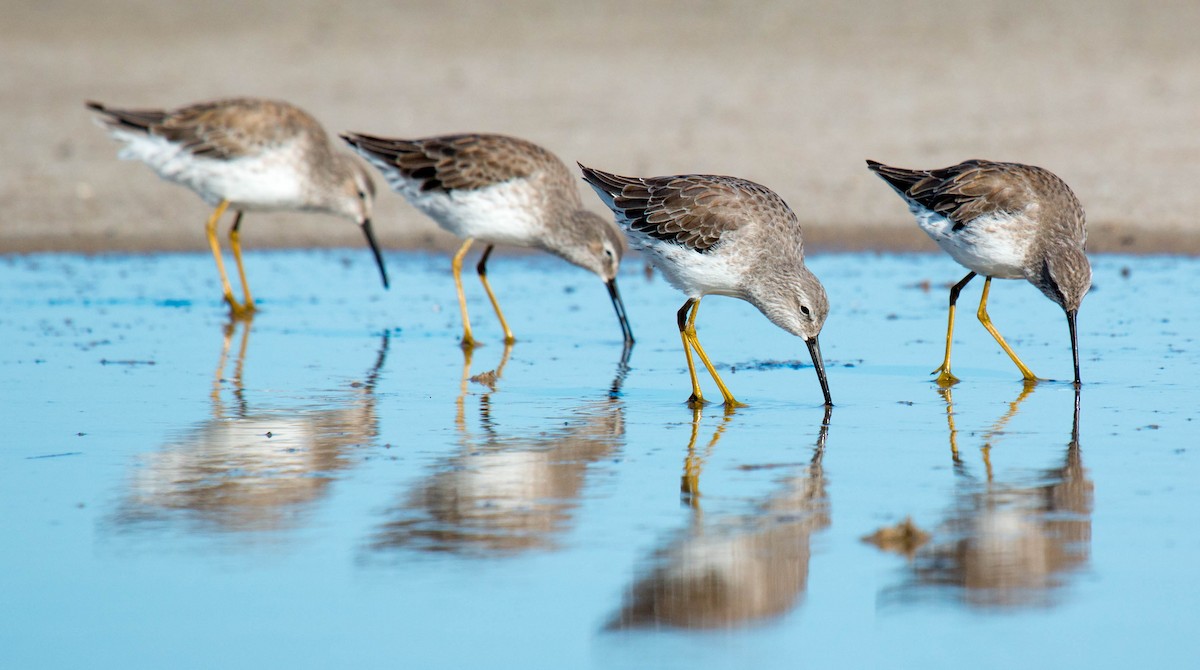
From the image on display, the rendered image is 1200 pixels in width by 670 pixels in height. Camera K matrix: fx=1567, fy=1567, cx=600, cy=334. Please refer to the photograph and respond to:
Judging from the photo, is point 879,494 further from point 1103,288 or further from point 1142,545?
point 1103,288

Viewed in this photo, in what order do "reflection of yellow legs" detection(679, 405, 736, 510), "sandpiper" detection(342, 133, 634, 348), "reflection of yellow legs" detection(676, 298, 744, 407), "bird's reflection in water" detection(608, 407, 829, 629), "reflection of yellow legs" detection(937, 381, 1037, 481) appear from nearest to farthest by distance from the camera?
"bird's reflection in water" detection(608, 407, 829, 629), "reflection of yellow legs" detection(679, 405, 736, 510), "reflection of yellow legs" detection(937, 381, 1037, 481), "reflection of yellow legs" detection(676, 298, 744, 407), "sandpiper" detection(342, 133, 634, 348)

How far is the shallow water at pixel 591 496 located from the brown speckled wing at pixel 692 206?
0.94 meters

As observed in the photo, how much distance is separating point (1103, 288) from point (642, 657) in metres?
8.72

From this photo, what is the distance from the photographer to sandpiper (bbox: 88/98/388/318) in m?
13.4

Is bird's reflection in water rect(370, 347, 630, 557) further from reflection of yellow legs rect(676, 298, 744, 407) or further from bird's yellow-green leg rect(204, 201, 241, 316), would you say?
bird's yellow-green leg rect(204, 201, 241, 316)

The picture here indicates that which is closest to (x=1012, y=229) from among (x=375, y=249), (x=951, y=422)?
(x=951, y=422)

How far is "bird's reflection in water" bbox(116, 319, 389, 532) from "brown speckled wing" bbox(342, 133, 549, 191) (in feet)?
9.34

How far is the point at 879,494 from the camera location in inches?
266

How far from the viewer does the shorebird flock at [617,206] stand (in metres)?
9.23

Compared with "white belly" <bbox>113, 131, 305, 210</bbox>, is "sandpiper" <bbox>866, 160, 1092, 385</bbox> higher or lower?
lower

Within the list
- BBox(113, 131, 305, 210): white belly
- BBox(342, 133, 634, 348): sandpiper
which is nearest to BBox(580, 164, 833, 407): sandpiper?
BBox(342, 133, 634, 348): sandpiper

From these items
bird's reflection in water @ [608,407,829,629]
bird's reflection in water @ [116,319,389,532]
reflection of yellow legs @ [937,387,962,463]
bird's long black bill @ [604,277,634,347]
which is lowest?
bird's reflection in water @ [608,407,829,629]

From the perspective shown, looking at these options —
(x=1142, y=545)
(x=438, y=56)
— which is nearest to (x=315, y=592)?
(x=1142, y=545)

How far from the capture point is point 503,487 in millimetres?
6992
